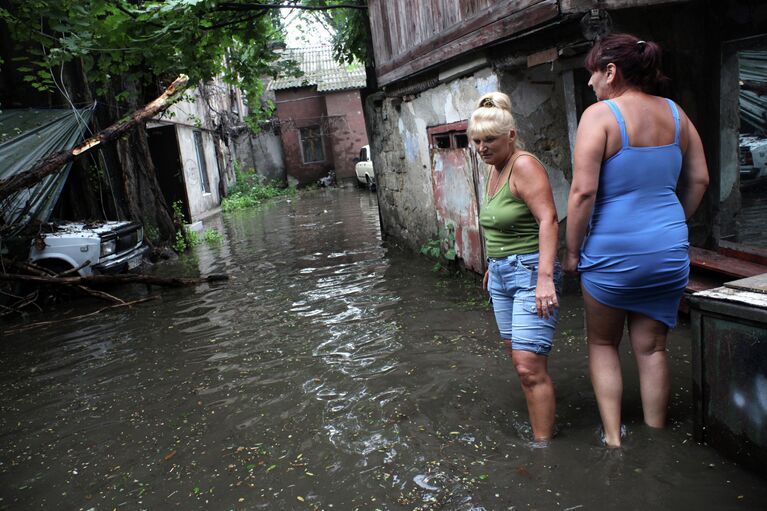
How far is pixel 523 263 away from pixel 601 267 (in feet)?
1.18

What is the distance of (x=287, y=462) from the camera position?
3170mm

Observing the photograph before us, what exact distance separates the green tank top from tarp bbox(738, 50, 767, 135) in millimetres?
3445

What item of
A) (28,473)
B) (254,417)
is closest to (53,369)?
(28,473)

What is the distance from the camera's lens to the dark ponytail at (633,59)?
2.53 meters

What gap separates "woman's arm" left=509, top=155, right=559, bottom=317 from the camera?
8.70 feet

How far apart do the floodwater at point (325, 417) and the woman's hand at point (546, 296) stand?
2.45 feet

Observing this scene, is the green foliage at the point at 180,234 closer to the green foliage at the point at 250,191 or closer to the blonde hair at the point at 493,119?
the green foliage at the point at 250,191

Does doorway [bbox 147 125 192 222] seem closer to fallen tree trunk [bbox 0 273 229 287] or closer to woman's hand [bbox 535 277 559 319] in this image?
fallen tree trunk [bbox 0 273 229 287]

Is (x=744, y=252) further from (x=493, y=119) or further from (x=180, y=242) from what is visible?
(x=180, y=242)

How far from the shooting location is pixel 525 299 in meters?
2.79

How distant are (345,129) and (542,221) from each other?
2538 cm

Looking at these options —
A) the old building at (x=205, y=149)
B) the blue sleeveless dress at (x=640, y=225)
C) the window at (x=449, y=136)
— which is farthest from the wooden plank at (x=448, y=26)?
the old building at (x=205, y=149)

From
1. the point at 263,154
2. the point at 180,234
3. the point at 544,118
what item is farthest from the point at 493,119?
the point at 263,154

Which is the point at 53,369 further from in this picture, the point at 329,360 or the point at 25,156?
the point at 25,156
